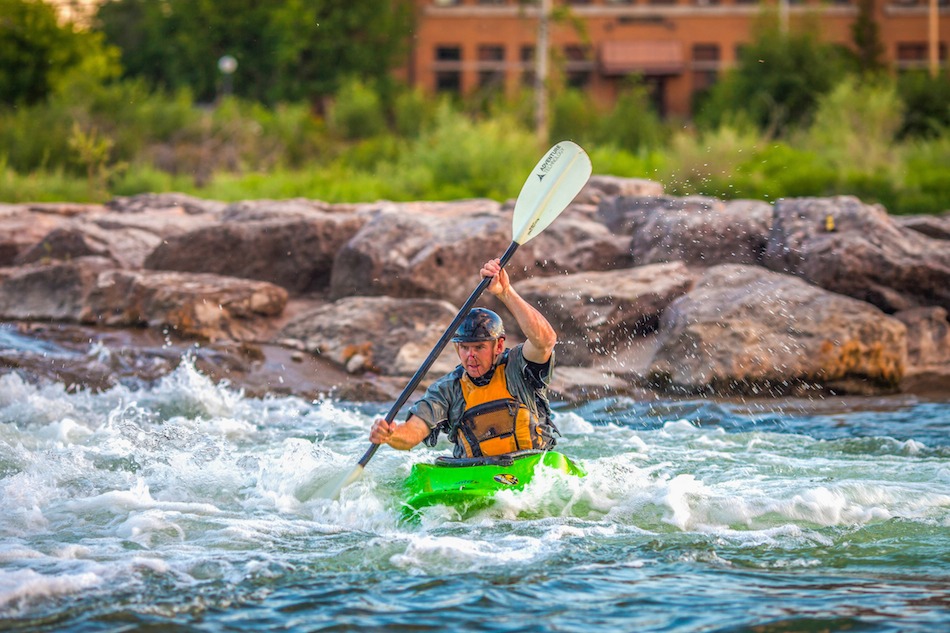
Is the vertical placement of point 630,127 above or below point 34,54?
below

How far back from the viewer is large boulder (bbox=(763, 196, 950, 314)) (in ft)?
34.3

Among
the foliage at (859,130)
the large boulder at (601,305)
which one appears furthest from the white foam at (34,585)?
the foliage at (859,130)

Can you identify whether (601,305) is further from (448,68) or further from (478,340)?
(448,68)

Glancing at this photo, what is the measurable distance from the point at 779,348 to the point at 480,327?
13.9 ft

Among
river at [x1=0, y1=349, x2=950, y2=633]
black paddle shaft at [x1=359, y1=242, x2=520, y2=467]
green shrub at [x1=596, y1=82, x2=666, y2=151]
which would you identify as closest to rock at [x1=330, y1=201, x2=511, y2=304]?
river at [x1=0, y1=349, x2=950, y2=633]

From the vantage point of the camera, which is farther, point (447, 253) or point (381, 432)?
point (447, 253)

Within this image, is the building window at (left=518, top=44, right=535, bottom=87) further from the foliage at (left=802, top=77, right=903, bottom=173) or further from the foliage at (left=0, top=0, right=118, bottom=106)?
the foliage at (left=0, top=0, right=118, bottom=106)

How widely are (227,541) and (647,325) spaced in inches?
217

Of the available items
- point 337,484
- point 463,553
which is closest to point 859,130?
point 337,484

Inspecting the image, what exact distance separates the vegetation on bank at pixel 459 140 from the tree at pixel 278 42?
18.6ft

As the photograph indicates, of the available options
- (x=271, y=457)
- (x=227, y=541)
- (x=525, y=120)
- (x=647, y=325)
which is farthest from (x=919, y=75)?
(x=227, y=541)

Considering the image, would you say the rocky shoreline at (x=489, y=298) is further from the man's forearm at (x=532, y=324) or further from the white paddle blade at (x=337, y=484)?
the man's forearm at (x=532, y=324)

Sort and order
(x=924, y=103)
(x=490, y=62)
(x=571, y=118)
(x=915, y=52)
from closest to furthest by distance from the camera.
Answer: (x=924, y=103) < (x=571, y=118) < (x=490, y=62) < (x=915, y=52)

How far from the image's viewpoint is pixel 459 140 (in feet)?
55.8
